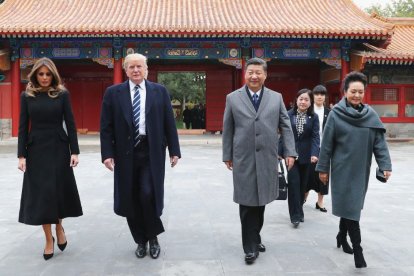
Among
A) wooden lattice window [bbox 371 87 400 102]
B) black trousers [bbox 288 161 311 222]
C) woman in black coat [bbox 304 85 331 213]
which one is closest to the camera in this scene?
black trousers [bbox 288 161 311 222]

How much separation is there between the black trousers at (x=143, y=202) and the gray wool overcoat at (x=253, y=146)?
64 centimetres

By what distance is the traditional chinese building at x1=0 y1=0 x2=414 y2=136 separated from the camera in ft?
42.8

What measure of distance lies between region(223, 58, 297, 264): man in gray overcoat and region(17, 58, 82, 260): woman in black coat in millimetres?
1305

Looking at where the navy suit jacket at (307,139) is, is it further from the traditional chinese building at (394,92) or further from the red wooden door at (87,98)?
the red wooden door at (87,98)

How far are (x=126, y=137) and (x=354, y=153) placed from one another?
1.74 m

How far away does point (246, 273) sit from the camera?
126 inches

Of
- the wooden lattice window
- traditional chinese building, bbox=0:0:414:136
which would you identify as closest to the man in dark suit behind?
traditional chinese building, bbox=0:0:414:136

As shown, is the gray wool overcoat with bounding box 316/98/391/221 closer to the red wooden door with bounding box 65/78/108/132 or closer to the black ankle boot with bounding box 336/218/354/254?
the black ankle boot with bounding box 336/218/354/254

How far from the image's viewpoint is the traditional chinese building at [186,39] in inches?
513

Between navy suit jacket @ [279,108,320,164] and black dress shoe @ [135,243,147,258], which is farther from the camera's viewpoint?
navy suit jacket @ [279,108,320,164]

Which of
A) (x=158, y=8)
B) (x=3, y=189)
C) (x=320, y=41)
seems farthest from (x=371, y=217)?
(x=158, y=8)

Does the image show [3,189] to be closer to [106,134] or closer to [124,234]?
[124,234]

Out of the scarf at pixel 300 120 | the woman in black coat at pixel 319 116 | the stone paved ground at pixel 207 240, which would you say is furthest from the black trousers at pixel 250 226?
the woman in black coat at pixel 319 116

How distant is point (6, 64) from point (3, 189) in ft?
28.1
